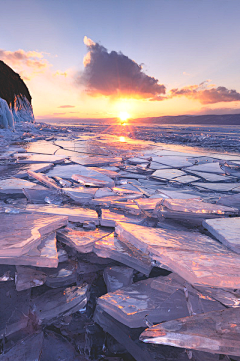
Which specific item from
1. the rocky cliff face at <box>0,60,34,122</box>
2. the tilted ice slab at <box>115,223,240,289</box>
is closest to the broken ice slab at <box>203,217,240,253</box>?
the tilted ice slab at <box>115,223,240,289</box>

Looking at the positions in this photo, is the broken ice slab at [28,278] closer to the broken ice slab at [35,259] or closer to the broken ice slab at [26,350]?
the broken ice slab at [35,259]

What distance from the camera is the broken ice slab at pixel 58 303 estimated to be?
32.6 inches

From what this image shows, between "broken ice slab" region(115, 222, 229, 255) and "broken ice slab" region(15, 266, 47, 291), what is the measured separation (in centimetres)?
50

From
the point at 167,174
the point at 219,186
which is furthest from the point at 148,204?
the point at 167,174

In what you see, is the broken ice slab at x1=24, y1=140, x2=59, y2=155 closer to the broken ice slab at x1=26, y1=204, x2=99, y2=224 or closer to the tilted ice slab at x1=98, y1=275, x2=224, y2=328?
the broken ice slab at x1=26, y1=204, x2=99, y2=224

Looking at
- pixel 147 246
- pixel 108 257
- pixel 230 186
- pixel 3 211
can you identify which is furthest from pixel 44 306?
pixel 230 186

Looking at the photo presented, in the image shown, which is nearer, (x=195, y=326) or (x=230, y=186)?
(x=195, y=326)

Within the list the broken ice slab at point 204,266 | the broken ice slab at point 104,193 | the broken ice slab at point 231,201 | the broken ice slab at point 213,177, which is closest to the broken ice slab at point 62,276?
the broken ice slab at point 204,266

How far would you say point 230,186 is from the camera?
2.57m

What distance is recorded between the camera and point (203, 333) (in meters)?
0.63

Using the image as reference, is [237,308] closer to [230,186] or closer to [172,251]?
[172,251]

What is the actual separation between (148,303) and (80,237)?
555mm

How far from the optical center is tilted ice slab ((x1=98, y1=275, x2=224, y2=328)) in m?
0.77

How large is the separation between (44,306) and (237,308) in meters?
0.83
